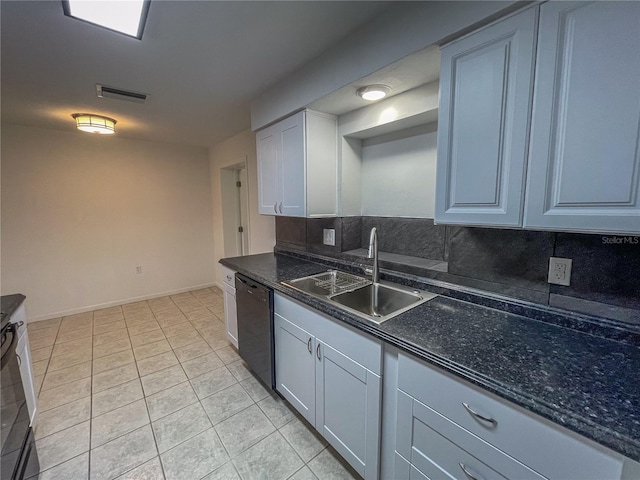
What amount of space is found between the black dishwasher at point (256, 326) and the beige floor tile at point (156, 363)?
→ 758 mm

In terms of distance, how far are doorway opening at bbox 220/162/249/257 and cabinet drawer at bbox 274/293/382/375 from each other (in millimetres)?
2727

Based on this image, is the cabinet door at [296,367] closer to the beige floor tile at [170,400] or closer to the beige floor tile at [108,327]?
the beige floor tile at [170,400]

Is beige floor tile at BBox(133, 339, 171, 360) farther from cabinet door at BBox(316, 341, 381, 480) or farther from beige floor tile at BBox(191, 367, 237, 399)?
cabinet door at BBox(316, 341, 381, 480)

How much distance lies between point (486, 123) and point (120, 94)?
2723 mm

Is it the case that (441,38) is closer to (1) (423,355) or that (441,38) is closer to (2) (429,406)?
(1) (423,355)

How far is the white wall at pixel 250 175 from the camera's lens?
3404 mm

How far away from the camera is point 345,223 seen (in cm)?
232

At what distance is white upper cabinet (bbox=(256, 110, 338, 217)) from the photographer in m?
2.07

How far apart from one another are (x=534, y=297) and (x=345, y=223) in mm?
1385

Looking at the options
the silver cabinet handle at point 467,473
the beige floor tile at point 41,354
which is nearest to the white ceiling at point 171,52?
the silver cabinet handle at point 467,473

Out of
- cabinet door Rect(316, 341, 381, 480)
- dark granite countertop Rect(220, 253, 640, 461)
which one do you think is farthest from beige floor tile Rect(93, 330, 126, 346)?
dark granite countertop Rect(220, 253, 640, 461)

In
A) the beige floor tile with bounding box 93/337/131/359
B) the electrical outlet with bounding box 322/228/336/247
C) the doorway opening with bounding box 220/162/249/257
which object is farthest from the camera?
the doorway opening with bounding box 220/162/249/257

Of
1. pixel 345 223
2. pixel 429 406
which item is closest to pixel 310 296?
pixel 429 406

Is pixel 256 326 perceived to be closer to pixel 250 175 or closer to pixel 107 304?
pixel 250 175
